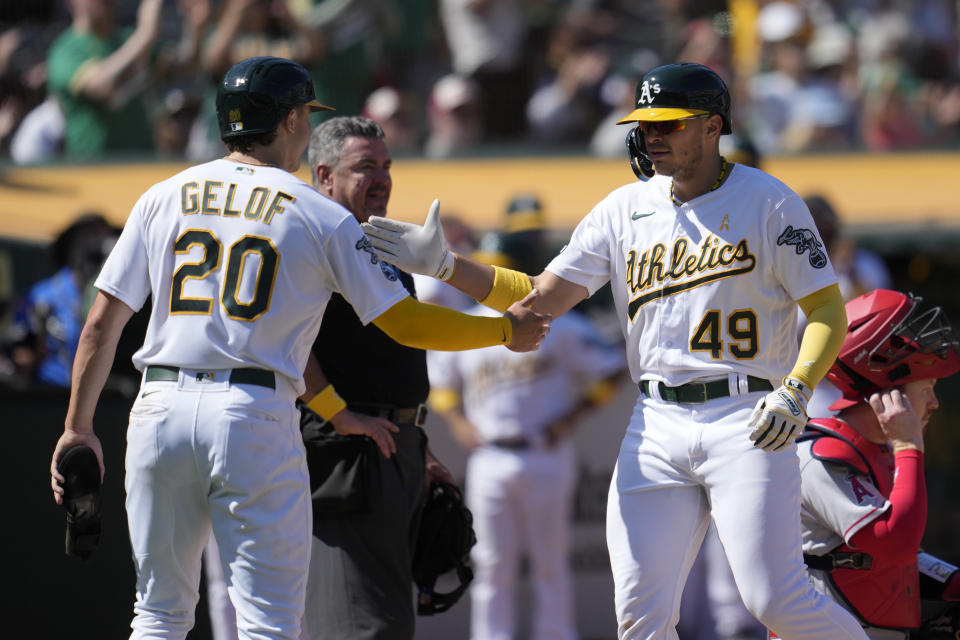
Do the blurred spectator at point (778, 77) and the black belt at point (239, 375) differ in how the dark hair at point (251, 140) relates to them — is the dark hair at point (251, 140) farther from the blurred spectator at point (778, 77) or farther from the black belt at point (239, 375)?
the blurred spectator at point (778, 77)

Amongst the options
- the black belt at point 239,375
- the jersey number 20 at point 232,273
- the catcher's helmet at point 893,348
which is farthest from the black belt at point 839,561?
the jersey number 20 at point 232,273

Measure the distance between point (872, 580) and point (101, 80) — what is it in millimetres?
7195

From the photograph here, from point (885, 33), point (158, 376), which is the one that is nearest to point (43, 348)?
point (158, 376)

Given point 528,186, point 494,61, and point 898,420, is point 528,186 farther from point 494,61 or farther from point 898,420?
point 898,420

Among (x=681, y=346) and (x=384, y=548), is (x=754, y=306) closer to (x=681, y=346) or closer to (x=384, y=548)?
(x=681, y=346)

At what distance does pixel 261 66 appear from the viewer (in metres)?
3.99

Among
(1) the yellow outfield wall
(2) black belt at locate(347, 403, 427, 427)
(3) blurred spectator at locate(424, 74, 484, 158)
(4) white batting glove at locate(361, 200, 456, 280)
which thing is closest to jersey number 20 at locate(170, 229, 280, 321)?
(4) white batting glove at locate(361, 200, 456, 280)

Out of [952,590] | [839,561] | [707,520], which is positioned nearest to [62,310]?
[707,520]

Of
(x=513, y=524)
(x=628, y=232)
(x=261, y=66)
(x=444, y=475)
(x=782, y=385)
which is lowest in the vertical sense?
(x=513, y=524)

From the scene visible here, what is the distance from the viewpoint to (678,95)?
4105 mm

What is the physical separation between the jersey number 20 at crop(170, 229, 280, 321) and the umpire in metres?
0.66

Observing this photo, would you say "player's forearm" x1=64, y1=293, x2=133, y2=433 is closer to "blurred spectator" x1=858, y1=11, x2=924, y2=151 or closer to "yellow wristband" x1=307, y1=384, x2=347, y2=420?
"yellow wristband" x1=307, y1=384, x2=347, y2=420

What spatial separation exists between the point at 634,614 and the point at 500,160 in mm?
6155

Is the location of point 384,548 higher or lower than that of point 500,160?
lower
